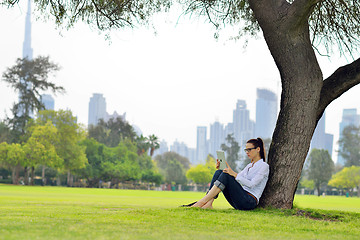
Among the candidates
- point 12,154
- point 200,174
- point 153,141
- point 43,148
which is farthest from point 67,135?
point 153,141

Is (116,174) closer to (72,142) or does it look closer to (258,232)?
(72,142)

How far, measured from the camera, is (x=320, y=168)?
94000 mm

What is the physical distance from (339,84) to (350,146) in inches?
4489

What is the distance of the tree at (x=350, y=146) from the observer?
378ft

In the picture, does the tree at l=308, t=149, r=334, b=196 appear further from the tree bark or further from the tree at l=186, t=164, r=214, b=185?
the tree bark

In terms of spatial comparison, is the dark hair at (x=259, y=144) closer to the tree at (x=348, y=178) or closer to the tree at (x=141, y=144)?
the tree at (x=141, y=144)

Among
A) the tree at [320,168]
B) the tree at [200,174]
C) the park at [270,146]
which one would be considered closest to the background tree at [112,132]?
the tree at [200,174]

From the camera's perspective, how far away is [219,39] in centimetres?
1483

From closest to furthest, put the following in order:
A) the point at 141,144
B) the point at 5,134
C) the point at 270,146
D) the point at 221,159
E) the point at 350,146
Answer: the point at 221,159 → the point at 270,146 → the point at 5,134 → the point at 141,144 → the point at 350,146

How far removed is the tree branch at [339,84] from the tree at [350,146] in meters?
112

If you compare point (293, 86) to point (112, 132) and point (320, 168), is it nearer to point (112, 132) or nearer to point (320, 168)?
point (112, 132)

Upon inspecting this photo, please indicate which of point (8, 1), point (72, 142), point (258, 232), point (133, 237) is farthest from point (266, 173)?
point (72, 142)

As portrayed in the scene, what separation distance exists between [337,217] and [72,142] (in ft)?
168

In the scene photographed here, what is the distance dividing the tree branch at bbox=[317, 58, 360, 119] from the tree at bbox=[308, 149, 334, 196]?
284 feet
